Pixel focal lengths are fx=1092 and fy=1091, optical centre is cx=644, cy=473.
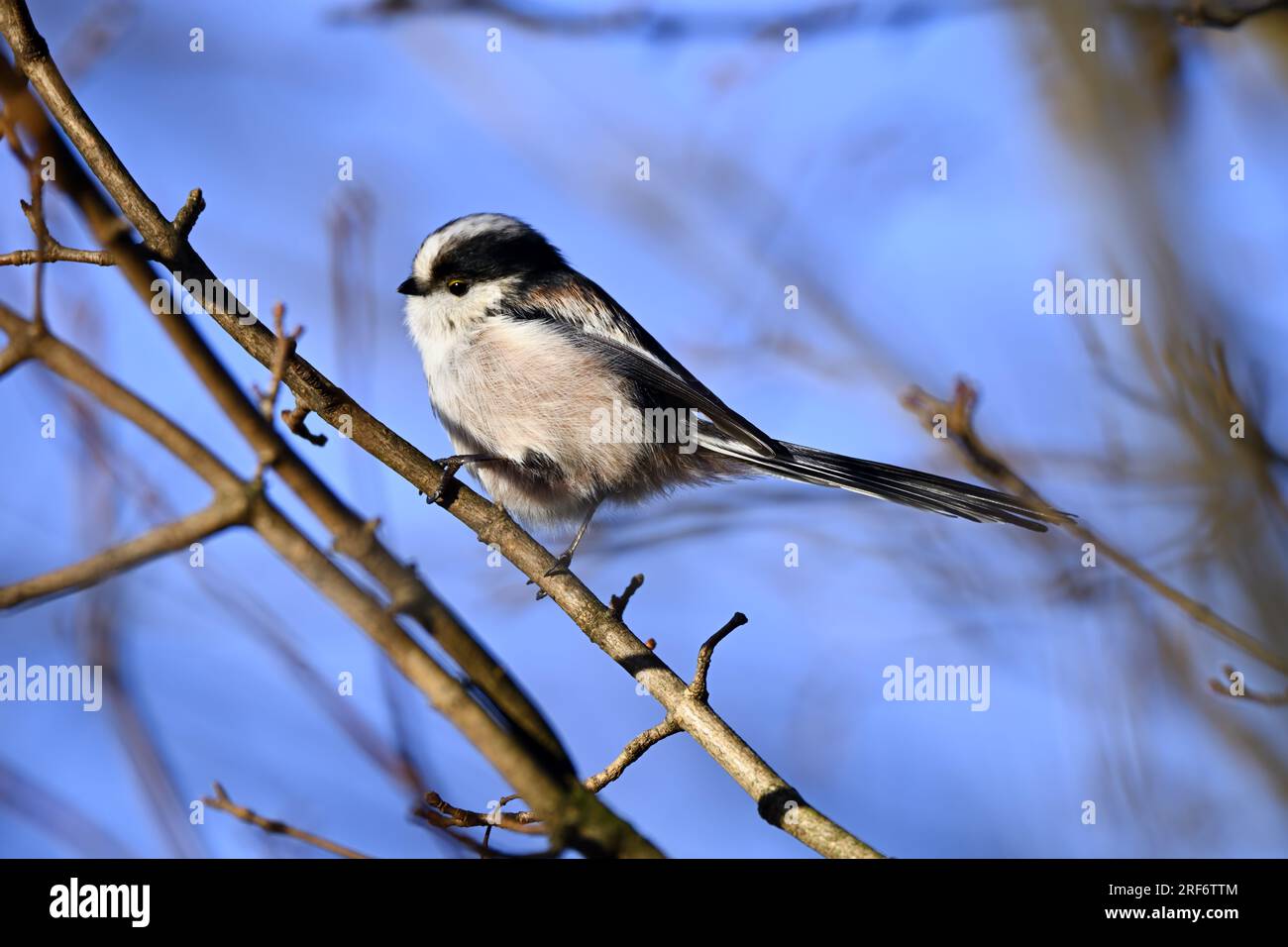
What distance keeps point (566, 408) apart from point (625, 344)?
43cm

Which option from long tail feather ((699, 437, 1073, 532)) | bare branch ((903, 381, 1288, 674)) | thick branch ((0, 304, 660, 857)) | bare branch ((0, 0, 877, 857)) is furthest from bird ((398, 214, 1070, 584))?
thick branch ((0, 304, 660, 857))

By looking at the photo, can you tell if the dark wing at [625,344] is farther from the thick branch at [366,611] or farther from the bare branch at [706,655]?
the thick branch at [366,611]

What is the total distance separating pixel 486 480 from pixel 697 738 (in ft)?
5.46

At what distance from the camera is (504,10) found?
161 inches

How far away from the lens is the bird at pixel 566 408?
3.68m

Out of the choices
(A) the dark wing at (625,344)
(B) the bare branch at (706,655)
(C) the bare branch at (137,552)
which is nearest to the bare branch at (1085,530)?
(B) the bare branch at (706,655)

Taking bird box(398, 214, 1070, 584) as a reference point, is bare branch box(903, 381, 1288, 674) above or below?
below

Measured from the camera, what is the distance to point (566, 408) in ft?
12.4

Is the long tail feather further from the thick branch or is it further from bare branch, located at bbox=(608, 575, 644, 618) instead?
the thick branch

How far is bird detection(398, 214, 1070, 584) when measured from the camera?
3678 mm
